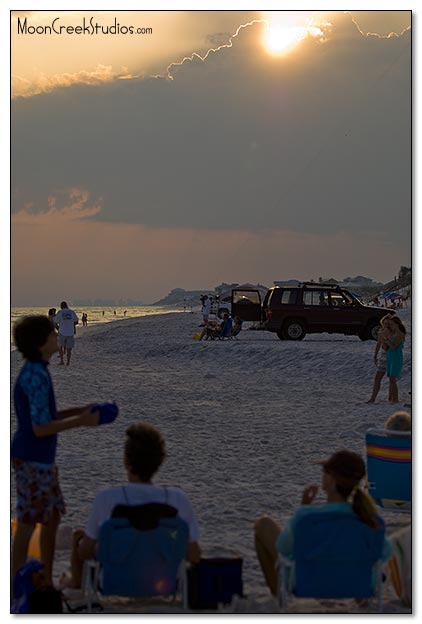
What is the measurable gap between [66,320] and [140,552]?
50.9ft

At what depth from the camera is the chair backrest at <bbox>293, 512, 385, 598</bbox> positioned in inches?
153

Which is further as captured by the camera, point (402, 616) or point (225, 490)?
point (225, 490)

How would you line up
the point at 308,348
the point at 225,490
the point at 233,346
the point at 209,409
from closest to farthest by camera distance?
the point at 225,490
the point at 209,409
the point at 308,348
the point at 233,346

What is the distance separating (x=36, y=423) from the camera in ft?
12.8

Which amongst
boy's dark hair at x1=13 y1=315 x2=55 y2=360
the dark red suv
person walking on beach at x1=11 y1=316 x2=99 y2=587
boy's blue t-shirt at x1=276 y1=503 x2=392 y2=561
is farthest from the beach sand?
the dark red suv

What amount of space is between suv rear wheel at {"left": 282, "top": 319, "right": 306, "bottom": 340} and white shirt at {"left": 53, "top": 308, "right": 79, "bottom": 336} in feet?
26.9

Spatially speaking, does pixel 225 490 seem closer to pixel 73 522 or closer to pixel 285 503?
pixel 285 503

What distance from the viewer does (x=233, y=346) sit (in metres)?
23.4

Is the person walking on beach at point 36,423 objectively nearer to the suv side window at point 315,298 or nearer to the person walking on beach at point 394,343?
the person walking on beach at point 394,343

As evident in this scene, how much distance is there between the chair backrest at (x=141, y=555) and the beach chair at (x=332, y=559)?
53 cm

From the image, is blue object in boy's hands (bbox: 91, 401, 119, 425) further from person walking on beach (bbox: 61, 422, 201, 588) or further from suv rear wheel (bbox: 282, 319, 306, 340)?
suv rear wheel (bbox: 282, 319, 306, 340)

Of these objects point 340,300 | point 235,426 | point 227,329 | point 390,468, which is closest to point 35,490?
point 390,468

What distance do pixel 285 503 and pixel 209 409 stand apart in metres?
6.10
